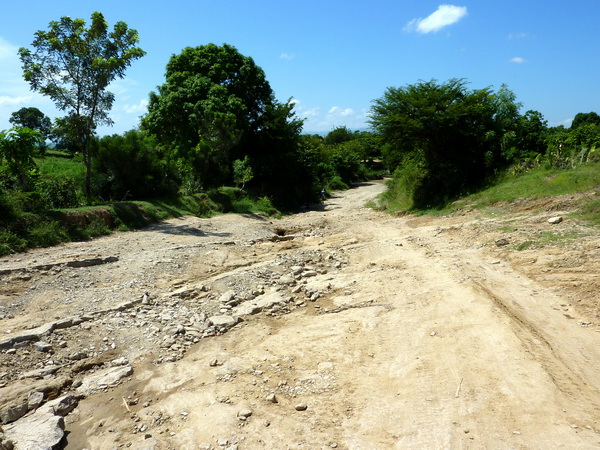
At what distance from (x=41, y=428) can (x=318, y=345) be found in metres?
3.38

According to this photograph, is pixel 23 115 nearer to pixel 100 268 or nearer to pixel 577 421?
pixel 100 268

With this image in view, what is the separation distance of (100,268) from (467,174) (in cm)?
1490

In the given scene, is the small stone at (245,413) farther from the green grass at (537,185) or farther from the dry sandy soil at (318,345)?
the green grass at (537,185)

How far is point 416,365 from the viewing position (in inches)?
208

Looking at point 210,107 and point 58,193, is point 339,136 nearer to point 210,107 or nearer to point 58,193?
point 210,107

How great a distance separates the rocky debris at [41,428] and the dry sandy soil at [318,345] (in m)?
0.13

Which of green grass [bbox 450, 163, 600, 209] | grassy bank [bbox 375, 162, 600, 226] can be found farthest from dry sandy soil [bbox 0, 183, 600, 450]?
green grass [bbox 450, 163, 600, 209]

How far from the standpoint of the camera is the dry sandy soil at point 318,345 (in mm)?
4293

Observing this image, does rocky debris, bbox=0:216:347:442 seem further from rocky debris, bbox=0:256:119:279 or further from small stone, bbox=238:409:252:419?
small stone, bbox=238:409:252:419

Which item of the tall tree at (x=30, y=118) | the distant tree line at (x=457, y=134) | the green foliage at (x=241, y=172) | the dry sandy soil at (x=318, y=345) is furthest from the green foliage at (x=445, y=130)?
the tall tree at (x=30, y=118)

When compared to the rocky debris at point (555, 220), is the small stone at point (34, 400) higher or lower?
lower

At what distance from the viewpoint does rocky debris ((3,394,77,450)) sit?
428 cm

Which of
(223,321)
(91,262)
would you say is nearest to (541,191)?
(223,321)

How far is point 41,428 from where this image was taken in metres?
4.47
